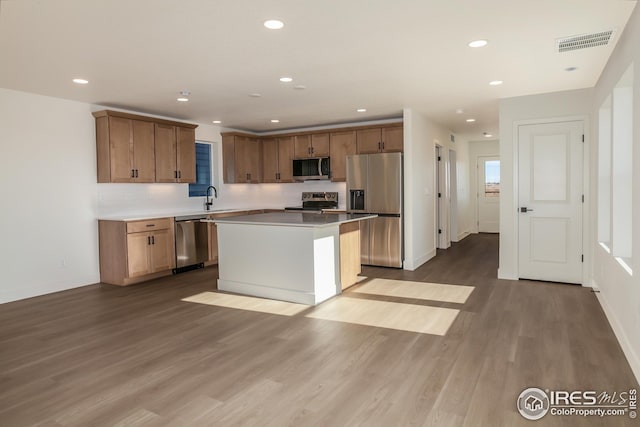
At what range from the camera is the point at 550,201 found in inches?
206

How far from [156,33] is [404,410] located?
10.2 ft

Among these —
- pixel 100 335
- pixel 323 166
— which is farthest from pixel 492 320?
pixel 323 166

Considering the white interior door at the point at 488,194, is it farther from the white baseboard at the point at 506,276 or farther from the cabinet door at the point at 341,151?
the white baseboard at the point at 506,276

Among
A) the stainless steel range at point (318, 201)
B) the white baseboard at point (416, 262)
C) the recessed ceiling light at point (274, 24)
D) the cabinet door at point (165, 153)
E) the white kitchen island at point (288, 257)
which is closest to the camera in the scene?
the recessed ceiling light at point (274, 24)

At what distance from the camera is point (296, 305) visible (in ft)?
14.4

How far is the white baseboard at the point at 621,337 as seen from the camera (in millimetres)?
2671

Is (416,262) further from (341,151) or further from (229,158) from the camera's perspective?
(229,158)

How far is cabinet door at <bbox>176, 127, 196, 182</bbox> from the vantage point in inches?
252

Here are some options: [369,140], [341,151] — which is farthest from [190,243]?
[369,140]

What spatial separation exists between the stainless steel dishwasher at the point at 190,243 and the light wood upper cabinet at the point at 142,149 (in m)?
0.72

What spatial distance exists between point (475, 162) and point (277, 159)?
5.71m

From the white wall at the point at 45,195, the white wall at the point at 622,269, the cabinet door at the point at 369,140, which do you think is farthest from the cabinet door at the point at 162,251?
the white wall at the point at 622,269

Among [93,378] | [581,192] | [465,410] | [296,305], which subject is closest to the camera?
[465,410]

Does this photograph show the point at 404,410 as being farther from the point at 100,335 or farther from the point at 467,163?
the point at 467,163
